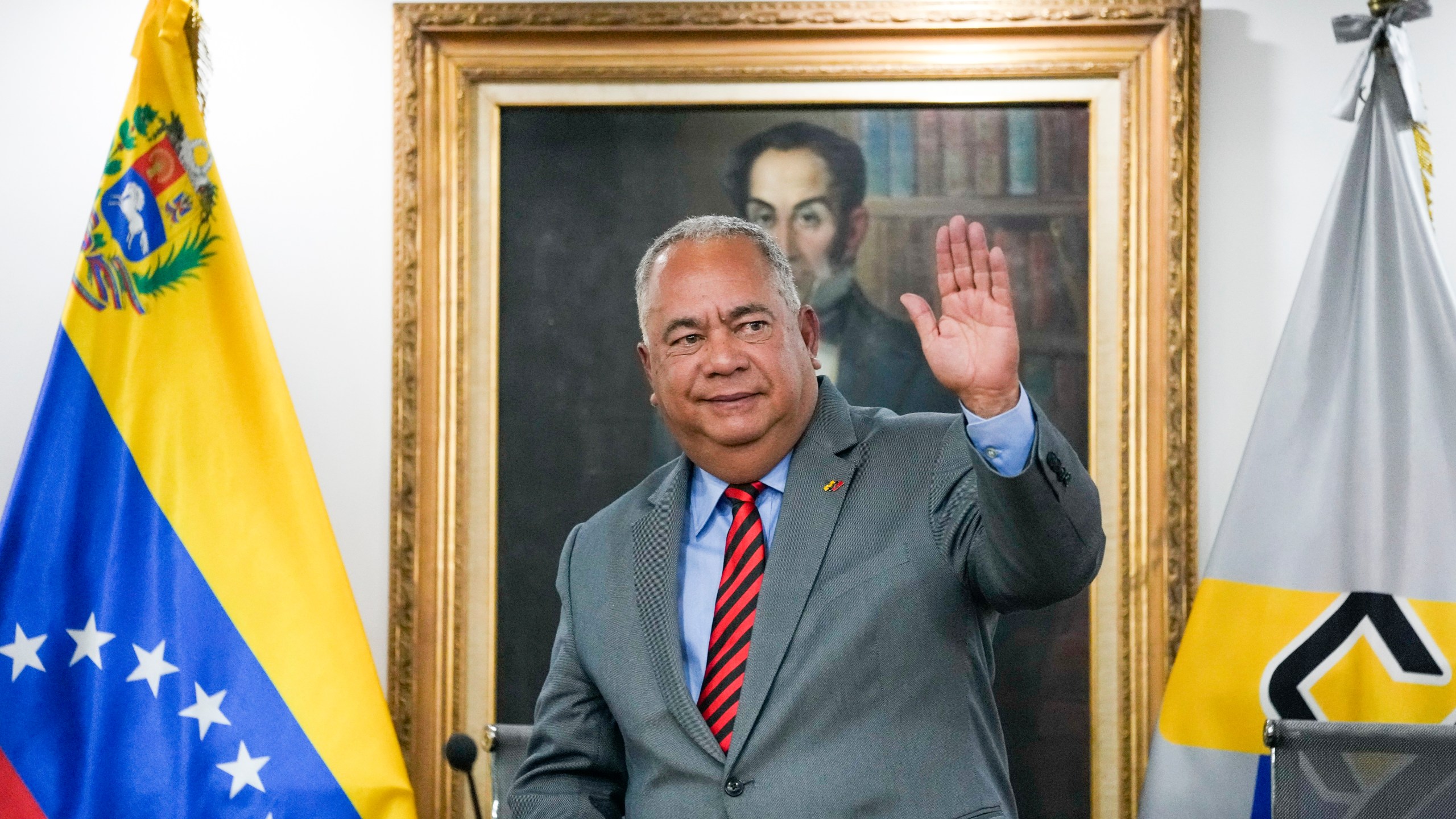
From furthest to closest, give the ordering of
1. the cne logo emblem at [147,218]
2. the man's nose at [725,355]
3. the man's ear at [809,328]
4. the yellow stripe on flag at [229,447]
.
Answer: the cne logo emblem at [147,218] → the yellow stripe on flag at [229,447] → the man's ear at [809,328] → the man's nose at [725,355]

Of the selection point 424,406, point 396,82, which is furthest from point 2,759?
point 396,82

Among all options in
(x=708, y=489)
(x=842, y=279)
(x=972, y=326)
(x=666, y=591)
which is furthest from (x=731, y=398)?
(x=842, y=279)

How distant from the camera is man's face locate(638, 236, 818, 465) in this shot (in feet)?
6.03

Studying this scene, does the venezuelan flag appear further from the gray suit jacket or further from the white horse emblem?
the gray suit jacket

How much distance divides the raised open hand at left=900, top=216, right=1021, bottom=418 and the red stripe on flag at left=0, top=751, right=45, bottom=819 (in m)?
1.91

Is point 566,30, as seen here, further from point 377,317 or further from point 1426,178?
point 1426,178

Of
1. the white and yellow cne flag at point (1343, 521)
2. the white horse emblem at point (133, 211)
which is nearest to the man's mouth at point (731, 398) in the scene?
the white and yellow cne flag at point (1343, 521)

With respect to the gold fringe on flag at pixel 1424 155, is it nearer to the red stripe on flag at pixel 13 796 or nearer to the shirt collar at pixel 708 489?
the shirt collar at pixel 708 489

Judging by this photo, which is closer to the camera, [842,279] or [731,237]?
[731,237]

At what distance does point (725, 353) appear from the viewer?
1838 millimetres

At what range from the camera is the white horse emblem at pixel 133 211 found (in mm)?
2648

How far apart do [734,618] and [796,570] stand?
0.42ft

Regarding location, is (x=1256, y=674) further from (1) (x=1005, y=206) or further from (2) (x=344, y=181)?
(2) (x=344, y=181)

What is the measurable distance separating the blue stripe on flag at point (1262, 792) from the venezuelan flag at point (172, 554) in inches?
67.2
